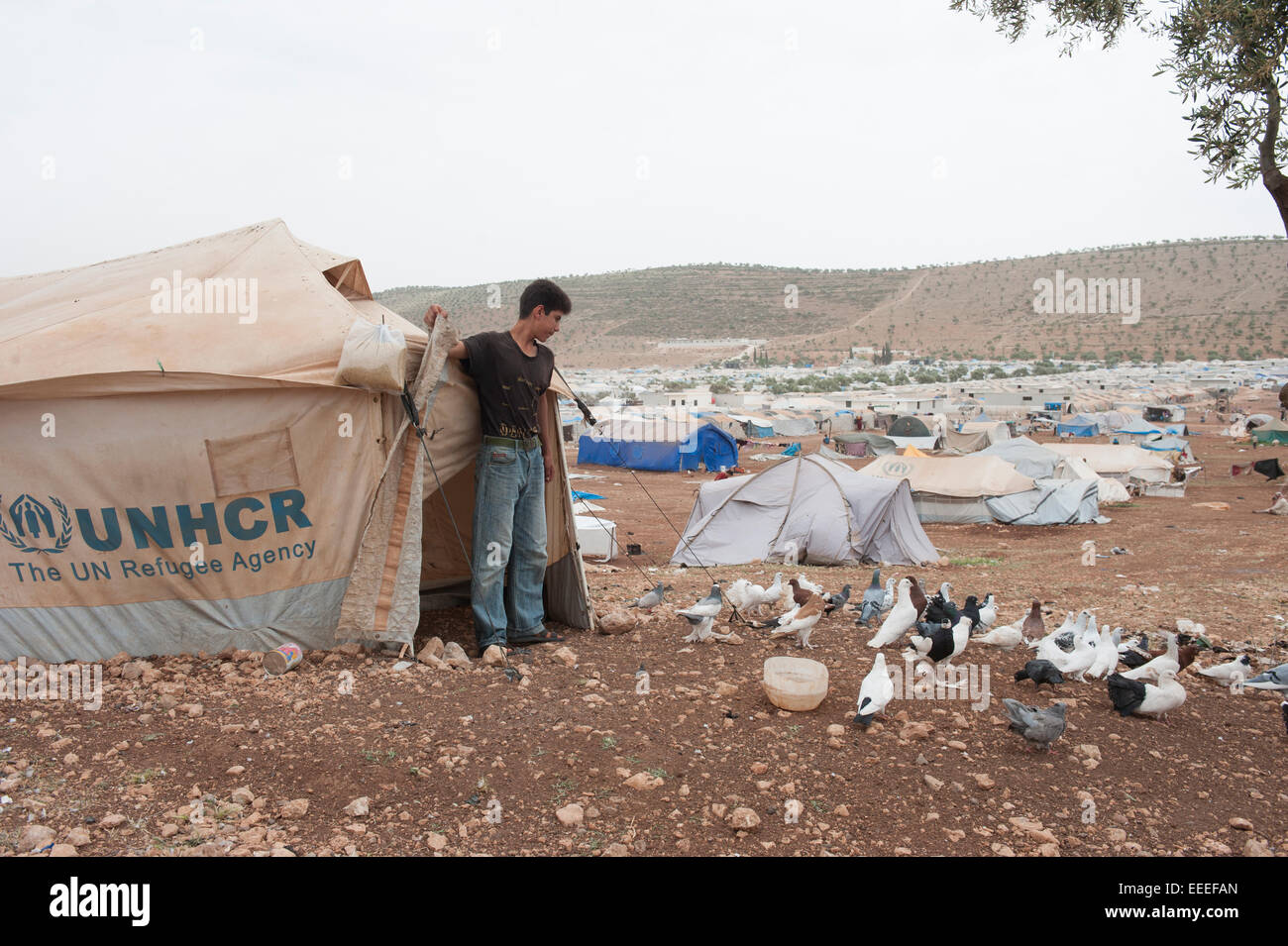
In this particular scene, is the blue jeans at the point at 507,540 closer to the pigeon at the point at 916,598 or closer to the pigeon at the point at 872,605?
the pigeon at the point at 872,605

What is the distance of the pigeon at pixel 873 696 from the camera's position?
13.9ft

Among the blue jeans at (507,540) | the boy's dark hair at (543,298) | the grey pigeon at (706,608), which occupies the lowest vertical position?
the grey pigeon at (706,608)

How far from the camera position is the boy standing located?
17.5ft

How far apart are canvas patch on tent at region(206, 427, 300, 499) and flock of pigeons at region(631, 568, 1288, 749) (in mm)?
2747

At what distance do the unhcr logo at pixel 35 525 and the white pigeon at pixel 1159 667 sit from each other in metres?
6.22

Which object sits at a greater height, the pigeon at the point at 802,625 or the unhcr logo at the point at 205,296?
the unhcr logo at the point at 205,296

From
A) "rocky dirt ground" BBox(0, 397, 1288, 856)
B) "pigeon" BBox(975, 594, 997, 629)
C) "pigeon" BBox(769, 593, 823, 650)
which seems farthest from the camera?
"pigeon" BBox(975, 594, 997, 629)

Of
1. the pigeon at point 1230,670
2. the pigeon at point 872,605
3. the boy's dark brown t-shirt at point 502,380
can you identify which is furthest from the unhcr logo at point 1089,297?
the boy's dark brown t-shirt at point 502,380

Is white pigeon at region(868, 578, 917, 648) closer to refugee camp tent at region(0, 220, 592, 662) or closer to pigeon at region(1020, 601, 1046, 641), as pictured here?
pigeon at region(1020, 601, 1046, 641)

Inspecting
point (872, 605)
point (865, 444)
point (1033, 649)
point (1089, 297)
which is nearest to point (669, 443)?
point (865, 444)

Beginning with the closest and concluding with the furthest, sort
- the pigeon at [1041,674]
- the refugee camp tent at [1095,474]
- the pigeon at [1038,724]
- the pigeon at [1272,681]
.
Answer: the pigeon at [1038,724] < the pigeon at [1041,674] < the pigeon at [1272,681] < the refugee camp tent at [1095,474]

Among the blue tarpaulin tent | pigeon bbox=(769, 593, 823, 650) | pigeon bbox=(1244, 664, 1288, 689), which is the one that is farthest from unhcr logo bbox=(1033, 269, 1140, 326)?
pigeon bbox=(769, 593, 823, 650)

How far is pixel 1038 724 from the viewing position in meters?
4.05

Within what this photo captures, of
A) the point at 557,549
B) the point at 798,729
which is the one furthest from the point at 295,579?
the point at 798,729
